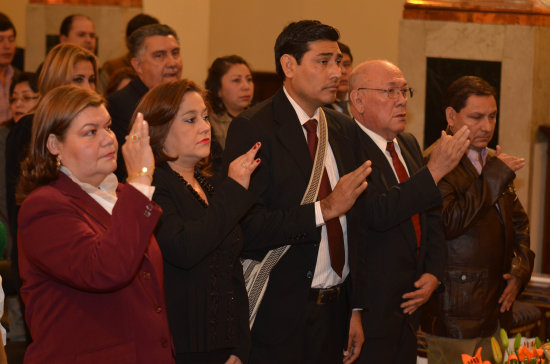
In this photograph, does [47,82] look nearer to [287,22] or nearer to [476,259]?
[476,259]

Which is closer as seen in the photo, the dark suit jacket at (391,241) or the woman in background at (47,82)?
the dark suit jacket at (391,241)

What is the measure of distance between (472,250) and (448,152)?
0.77 m

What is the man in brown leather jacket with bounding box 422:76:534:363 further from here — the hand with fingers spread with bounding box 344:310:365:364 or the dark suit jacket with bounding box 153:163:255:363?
the dark suit jacket with bounding box 153:163:255:363

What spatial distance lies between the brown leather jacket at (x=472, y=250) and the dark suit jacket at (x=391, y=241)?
0.23 m

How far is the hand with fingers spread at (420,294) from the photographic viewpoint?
12.0 ft

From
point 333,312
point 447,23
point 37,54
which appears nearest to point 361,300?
point 333,312

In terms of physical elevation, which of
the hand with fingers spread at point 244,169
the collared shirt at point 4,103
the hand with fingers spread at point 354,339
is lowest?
the hand with fingers spread at point 354,339

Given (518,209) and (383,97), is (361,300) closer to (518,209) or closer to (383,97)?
(383,97)

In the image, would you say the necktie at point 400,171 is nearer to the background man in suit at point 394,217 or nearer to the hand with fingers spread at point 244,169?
the background man in suit at point 394,217

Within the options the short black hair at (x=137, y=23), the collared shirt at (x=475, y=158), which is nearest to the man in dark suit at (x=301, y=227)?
the collared shirt at (x=475, y=158)

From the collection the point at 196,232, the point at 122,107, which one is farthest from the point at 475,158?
the point at 196,232

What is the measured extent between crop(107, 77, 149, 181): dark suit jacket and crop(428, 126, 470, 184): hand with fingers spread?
1439 mm

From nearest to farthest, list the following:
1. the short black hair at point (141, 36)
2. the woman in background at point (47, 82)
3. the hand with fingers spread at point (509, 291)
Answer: the woman in background at point (47, 82), the hand with fingers spread at point (509, 291), the short black hair at point (141, 36)

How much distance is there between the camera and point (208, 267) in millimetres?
2887
